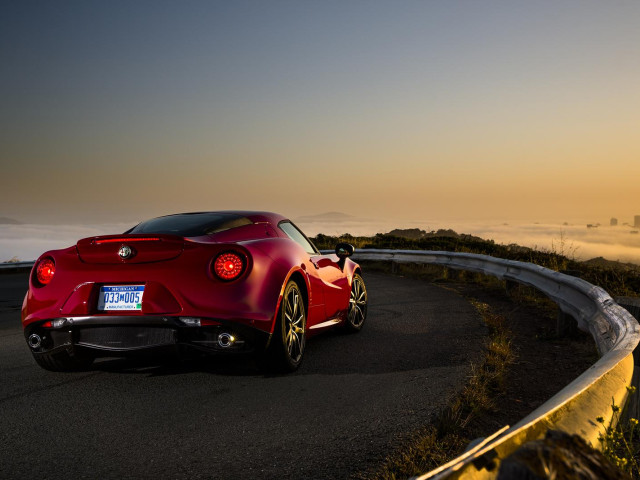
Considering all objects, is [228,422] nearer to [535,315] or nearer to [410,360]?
[410,360]

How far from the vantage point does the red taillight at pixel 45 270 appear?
5.51 meters

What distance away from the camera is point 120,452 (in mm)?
3875

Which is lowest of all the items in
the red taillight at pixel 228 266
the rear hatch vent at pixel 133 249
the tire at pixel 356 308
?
the tire at pixel 356 308

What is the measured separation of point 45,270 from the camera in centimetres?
556

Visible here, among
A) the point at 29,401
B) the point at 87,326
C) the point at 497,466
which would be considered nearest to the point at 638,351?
the point at 497,466

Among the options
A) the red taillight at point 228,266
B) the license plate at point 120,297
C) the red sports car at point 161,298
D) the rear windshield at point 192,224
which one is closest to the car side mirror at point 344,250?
the rear windshield at point 192,224

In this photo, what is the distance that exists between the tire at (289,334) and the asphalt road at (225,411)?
141 mm

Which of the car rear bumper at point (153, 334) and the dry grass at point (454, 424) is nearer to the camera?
the dry grass at point (454, 424)

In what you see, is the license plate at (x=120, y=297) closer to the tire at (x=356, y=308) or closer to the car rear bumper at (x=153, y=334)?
the car rear bumper at (x=153, y=334)

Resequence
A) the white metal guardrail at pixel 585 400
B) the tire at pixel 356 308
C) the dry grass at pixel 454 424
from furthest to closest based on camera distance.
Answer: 1. the tire at pixel 356 308
2. the dry grass at pixel 454 424
3. the white metal guardrail at pixel 585 400

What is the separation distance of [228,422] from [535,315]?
652 centimetres

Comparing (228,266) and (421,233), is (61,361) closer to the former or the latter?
(228,266)

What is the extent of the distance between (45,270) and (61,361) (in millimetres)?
794

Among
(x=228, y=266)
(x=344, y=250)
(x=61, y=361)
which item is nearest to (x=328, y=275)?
(x=344, y=250)
